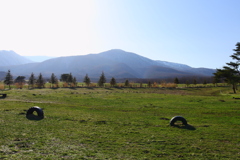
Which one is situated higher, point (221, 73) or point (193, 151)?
point (221, 73)

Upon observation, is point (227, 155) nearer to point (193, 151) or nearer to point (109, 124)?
point (193, 151)

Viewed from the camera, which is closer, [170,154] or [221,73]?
[170,154]

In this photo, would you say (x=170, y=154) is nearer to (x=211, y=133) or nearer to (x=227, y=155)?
(x=227, y=155)

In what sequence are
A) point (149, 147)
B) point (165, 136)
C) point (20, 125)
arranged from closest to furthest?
point (149, 147) < point (165, 136) < point (20, 125)

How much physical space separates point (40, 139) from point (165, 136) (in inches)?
354

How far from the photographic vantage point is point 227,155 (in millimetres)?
10406

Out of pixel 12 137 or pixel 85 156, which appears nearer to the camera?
pixel 85 156

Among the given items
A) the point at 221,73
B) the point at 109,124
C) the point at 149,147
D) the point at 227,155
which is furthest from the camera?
the point at 221,73

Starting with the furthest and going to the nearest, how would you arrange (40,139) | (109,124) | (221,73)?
(221,73) → (109,124) → (40,139)

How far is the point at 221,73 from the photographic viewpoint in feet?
225

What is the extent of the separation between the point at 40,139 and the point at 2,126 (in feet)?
17.9

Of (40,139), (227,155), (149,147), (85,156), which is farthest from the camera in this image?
(40,139)

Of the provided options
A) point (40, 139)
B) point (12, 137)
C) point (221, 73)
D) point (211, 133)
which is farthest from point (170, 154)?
point (221, 73)

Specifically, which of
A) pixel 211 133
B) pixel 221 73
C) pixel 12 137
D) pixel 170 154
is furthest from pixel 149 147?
pixel 221 73
